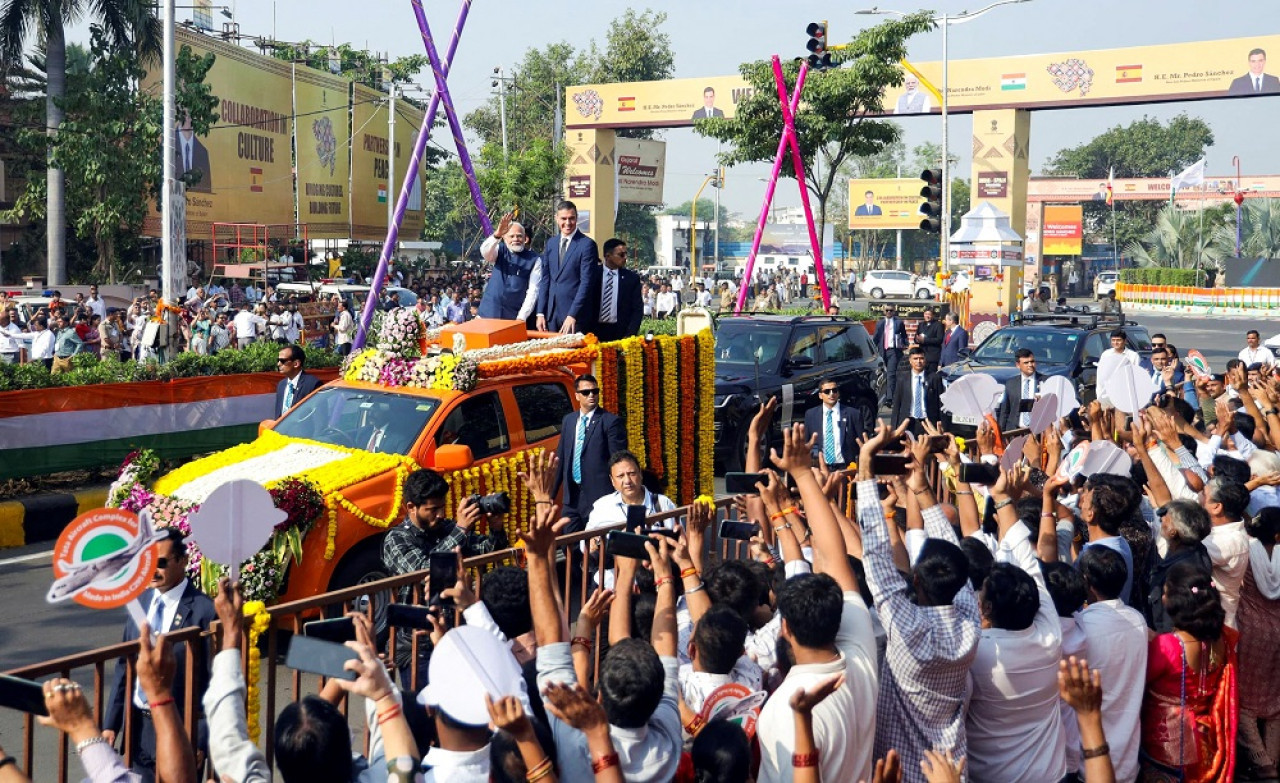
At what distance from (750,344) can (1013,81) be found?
27.0 metres

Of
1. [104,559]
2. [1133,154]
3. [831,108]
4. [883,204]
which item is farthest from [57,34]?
[1133,154]

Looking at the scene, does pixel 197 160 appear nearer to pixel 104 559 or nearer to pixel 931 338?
pixel 931 338

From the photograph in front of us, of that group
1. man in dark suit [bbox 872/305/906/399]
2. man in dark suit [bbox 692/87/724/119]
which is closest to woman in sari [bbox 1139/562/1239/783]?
man in dark suit [bbox 872/305/906/399]

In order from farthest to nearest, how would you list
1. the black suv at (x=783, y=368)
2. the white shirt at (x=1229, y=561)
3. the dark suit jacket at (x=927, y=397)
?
the black suv at (x=783, y=368), the dark suit jacket at (x=927, y=397), the white shirt at (x=1229, y=561)

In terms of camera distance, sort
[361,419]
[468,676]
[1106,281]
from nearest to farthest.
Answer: [468,676] < [361,419] < [1106,281]

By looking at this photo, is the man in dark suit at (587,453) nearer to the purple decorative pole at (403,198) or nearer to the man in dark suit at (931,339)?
the purple decorative pole at (403,198)

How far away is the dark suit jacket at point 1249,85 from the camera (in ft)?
113

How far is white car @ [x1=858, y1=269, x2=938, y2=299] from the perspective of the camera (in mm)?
58125

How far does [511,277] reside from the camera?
10.2 metres

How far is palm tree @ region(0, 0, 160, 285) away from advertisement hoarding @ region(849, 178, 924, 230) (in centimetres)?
5088

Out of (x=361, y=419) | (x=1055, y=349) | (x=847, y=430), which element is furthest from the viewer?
(x=1055, y=349)

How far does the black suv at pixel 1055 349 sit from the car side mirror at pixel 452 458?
8.93 meters

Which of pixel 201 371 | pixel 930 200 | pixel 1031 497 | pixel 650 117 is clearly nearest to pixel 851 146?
pixel 930 200

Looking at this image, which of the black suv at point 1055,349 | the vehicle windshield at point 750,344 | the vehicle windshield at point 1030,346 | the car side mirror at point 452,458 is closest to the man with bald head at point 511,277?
the car side mirror at point 452,458
